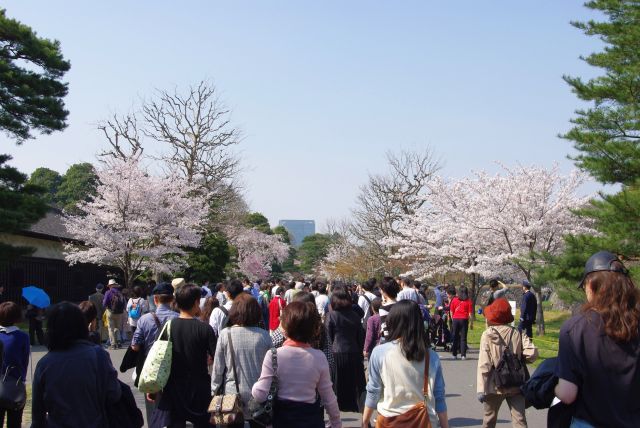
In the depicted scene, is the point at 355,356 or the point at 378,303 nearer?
the point at 355,356

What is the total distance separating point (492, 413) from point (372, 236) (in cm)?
3672

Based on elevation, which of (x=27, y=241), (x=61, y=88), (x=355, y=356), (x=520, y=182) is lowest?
(x=355, y=356)

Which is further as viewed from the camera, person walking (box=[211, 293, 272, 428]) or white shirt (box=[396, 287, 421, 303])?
white shirt (box=[396, 287, 421, 303])

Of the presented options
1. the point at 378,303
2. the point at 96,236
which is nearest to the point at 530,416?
the point at 378,303

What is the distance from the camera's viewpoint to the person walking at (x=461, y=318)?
565 inches

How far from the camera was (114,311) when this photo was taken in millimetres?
16688

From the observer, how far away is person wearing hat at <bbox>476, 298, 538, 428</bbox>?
6254mm

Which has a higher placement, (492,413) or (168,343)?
(168,343)

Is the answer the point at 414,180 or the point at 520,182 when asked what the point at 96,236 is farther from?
the point at 414,180

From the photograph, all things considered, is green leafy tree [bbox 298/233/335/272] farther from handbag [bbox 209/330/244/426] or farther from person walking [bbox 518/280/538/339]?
handbag [bbox 209/330/244/426]

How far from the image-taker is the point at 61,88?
20.5m

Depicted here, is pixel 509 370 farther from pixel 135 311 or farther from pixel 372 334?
pixel 135 311

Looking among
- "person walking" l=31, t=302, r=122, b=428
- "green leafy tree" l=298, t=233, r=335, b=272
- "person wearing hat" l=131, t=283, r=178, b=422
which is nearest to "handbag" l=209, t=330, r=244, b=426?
"person walking" l=31, t=302, r=122, b=428

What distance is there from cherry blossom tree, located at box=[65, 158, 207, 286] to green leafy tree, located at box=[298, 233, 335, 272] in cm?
4330
